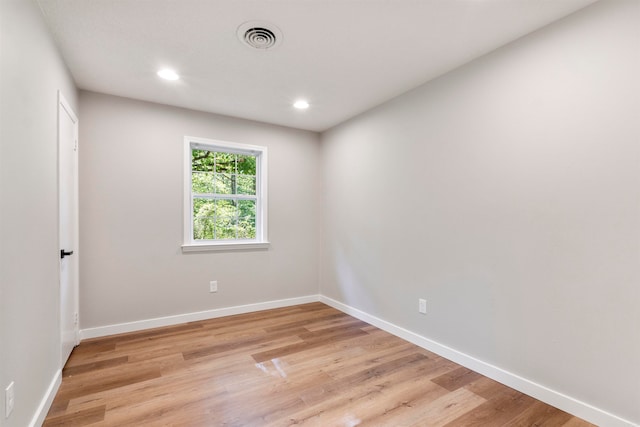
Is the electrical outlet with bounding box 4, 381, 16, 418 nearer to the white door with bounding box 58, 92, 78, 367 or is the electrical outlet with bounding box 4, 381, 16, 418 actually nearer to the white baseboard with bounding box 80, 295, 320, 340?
the white door with bounding box 58, 92, 78, 367

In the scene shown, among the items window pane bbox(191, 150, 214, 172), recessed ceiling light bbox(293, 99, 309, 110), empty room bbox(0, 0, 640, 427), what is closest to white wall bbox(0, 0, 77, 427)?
empty room bbox(0, 0, 640, 427)

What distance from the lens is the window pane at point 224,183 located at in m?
3.72

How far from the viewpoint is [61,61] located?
7.44 ft

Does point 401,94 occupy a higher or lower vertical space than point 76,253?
higher

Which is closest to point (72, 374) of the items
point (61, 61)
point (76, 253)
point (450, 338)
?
Answer: point (76, 253)

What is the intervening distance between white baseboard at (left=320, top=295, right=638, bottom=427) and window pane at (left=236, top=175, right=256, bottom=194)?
2.21 meters

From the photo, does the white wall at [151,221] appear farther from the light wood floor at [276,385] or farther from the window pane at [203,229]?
the light wood floor at [276,385]

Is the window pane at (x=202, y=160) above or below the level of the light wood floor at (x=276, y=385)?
above

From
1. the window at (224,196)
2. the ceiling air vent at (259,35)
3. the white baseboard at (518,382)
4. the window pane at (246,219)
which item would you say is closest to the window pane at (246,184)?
the window at (224,196)

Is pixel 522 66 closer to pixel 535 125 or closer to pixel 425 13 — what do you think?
pixel 535 125

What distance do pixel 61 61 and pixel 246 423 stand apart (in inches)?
110

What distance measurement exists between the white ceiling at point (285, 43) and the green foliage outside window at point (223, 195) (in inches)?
32.1

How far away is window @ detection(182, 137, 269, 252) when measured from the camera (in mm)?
3495

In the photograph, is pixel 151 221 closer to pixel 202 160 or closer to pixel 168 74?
pixel 202 160
